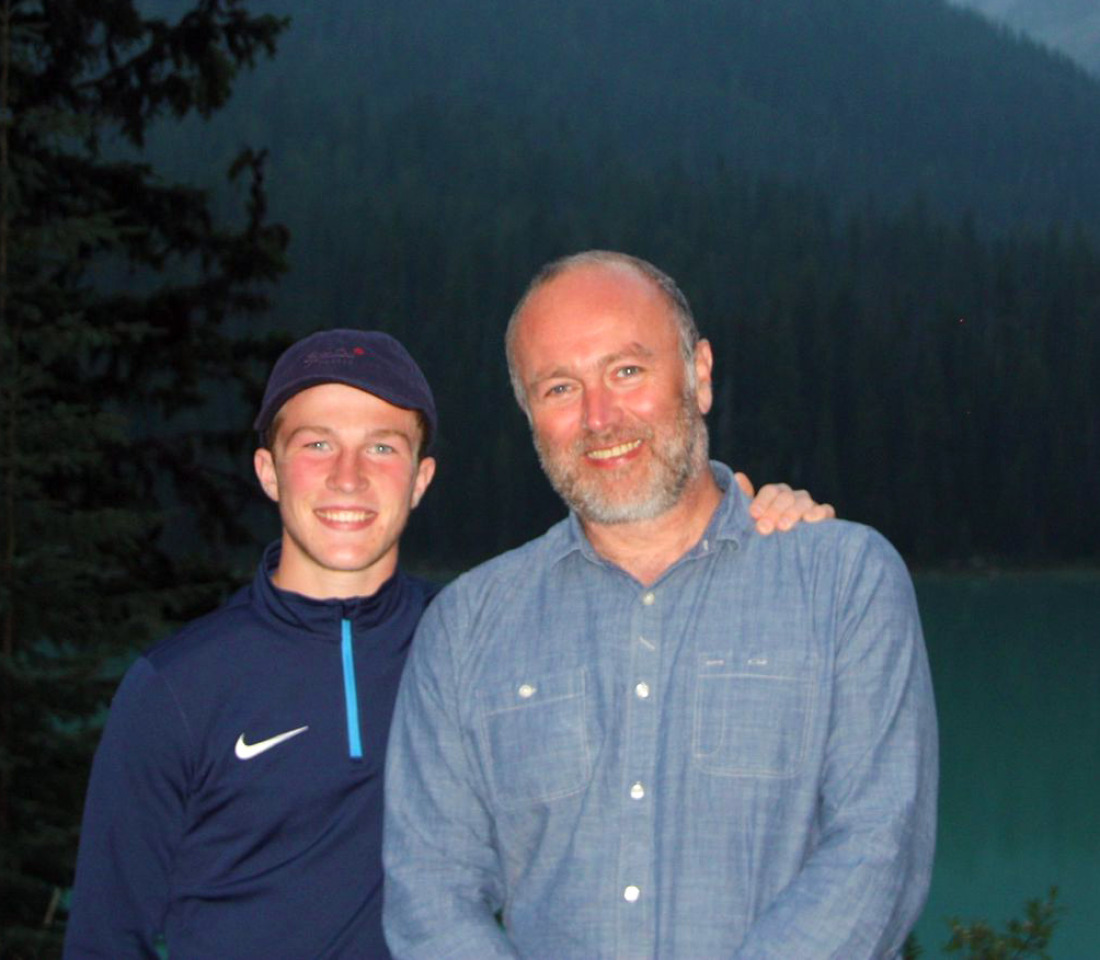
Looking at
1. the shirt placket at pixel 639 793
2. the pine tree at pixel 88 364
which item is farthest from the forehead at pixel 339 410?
the pine tree at pixel 88 364

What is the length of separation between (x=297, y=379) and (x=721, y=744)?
1.21 m

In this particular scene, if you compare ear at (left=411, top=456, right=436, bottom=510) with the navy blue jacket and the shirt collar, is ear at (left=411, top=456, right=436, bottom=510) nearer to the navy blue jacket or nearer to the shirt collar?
the shirt collar

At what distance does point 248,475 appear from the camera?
38.7 feet

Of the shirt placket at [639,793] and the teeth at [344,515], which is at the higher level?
the teeth at [344,515]

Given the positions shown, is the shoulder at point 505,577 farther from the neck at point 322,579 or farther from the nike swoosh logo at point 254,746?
the nike swoosh logo at point 254,746

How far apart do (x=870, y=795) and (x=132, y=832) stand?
1.42m

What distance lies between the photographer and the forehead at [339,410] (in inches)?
119

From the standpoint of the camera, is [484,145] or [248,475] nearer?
[248,475]

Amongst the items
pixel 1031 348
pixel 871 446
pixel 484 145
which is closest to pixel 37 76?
pixel 871 446

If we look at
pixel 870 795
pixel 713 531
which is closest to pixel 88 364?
pixel 713 531

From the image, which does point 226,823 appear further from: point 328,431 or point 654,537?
point 654,537

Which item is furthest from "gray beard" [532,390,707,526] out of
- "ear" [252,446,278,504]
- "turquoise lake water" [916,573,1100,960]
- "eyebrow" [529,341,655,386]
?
"turquoise lake water" [916,573,1100,960]

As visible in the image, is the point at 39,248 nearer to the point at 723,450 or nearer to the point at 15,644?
the point at 15,644

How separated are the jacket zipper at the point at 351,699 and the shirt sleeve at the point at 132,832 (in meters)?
0.33
